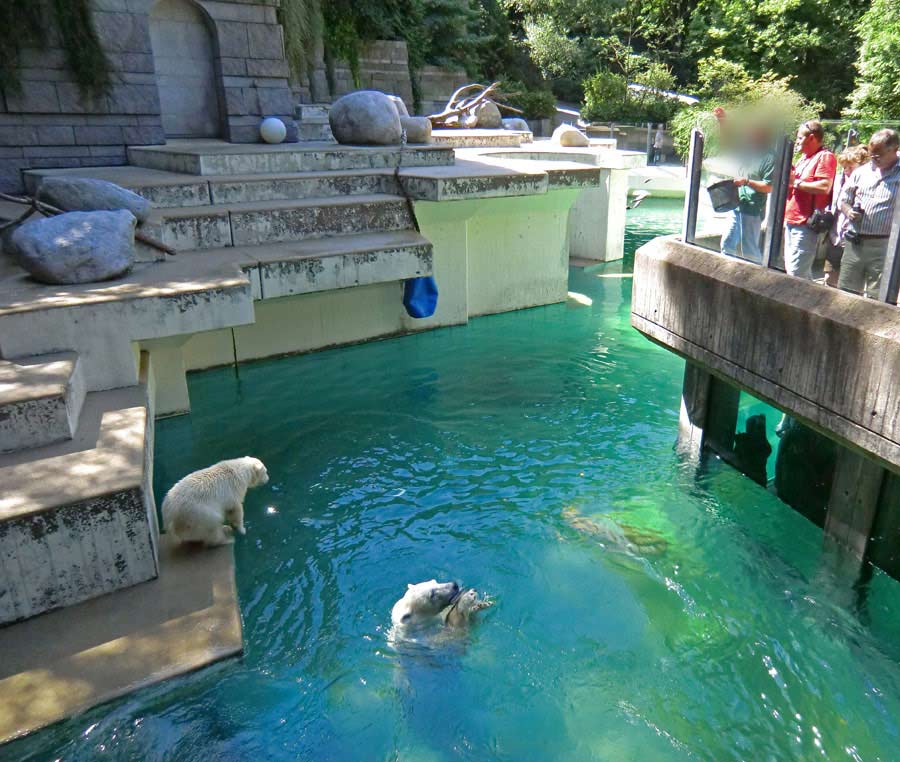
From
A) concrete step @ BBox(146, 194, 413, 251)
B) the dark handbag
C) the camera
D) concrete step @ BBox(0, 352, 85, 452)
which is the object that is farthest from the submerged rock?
concrete step @ BBox(0, 352, 85, 452)

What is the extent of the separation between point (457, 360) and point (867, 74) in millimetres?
19071

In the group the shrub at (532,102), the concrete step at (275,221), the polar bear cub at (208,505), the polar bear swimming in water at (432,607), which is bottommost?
the polar bear swimming in water at (432,607)

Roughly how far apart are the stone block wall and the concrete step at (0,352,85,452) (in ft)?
21.9

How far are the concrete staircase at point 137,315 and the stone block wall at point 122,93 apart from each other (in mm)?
786

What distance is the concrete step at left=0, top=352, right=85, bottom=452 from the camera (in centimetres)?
446

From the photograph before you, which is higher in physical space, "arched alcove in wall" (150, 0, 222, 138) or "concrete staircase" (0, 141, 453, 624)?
"arched alcove in wall" (150, 0, 222, 138)

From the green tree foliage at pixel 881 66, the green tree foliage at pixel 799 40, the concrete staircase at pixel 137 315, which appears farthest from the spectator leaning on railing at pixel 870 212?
the green tree foliage at pixel 799 40

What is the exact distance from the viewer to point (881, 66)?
20.7 metres

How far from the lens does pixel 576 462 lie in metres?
6.70

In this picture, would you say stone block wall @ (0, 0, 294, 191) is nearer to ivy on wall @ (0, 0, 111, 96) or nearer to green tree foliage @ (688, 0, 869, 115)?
ivy on wall @ (0, 0, 111, 96)

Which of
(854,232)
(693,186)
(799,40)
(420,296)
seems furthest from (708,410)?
(799,40)

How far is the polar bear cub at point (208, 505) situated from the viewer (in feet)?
15.5

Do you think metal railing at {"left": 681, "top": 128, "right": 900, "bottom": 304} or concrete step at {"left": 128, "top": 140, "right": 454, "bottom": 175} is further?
concrete step at {"left": 128, "top": 140, "right": 454, "bottom": 175}

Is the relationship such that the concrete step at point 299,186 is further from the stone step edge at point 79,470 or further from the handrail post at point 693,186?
the handrail post at point 693,186
